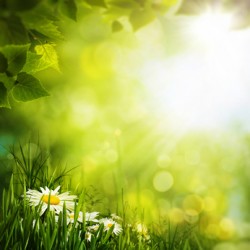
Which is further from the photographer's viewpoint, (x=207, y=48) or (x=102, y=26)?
(x=207, y=48)

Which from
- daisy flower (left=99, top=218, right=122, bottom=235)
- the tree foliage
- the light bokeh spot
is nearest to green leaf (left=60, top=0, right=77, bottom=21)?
the tree foliage

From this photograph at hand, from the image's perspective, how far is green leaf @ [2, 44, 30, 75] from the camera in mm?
1188

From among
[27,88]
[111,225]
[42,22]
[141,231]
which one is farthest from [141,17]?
[141,231]

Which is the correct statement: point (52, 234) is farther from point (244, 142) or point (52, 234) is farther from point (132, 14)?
point (244, 142)

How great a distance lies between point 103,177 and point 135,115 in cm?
102

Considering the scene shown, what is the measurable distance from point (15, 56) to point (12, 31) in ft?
0.26

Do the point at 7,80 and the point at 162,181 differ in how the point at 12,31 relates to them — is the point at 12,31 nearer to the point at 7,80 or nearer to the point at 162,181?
the point at 7,80

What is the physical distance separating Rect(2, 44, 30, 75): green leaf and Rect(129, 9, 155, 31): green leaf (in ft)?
1.03

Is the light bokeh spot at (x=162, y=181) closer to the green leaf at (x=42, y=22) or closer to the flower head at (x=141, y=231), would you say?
the flower head at (x=141, y=231)

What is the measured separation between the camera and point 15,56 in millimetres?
1220

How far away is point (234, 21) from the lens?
1.20 m

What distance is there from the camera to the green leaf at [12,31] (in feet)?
3.73

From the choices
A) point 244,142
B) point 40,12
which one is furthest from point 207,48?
point 40,12

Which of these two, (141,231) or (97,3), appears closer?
(97,3)
